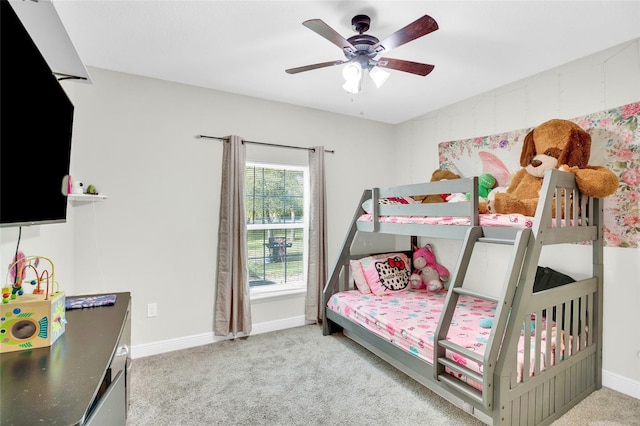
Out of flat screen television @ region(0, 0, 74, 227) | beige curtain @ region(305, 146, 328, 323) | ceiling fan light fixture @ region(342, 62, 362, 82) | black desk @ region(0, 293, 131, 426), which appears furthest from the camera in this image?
beige curtain @ region(305, 146, 328, 323)

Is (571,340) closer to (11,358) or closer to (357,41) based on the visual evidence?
(357,41)

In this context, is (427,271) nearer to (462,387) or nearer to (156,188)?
(462,387)

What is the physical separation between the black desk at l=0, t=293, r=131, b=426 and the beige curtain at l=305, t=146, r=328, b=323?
7.31ft

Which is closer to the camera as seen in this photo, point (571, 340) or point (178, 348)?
point (571, 340)

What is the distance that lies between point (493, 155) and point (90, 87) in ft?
11.7

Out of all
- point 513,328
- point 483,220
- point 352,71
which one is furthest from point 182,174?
point 513,328

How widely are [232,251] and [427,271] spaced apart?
208cm

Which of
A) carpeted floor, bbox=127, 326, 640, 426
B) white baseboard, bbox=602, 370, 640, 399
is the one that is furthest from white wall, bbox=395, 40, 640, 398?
carpeted floor, bbox=127, 326, 640, 426

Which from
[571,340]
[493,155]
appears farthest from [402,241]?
[571,340]

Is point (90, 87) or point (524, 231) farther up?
point (90, 87)

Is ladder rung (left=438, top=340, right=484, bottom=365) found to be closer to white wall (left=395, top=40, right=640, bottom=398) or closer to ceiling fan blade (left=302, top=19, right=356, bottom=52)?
white wall (left=395, top=40, right=640, bottom=398)

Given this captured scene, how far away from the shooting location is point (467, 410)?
1943mm

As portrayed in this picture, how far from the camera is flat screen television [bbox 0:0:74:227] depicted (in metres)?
0.95

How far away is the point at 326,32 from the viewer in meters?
1.63
